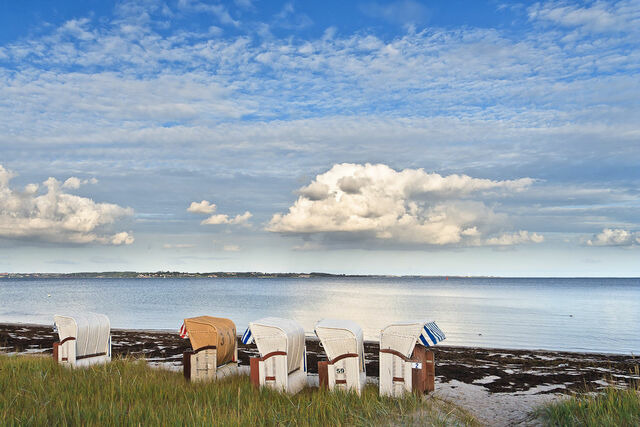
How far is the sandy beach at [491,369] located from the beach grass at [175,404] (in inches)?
65.8

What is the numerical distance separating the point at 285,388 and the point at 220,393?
67.1 inches

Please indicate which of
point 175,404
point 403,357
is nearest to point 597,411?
point 403,357

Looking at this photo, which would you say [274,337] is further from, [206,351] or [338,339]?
[206,351]

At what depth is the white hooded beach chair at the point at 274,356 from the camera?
11.6 metres

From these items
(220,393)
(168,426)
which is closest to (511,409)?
(220,393)

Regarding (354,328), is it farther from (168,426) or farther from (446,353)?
(446,353)

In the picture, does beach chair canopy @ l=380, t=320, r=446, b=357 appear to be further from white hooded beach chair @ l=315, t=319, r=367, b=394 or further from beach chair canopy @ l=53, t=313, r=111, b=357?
beach chair canopy @ l=53, t=313, r=111, b=357

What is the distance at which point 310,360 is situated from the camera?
18.9 metres

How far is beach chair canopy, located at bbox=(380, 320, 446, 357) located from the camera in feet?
37.5

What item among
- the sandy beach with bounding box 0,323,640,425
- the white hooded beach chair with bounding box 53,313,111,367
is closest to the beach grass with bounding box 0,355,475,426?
the white hooded beach chair with bounding box 53,313,111,367

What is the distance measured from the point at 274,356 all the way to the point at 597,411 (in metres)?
6.05

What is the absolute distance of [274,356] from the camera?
38.0 ft

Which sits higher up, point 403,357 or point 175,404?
point 403,357

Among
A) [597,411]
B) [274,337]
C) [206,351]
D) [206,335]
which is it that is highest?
[274,337]
